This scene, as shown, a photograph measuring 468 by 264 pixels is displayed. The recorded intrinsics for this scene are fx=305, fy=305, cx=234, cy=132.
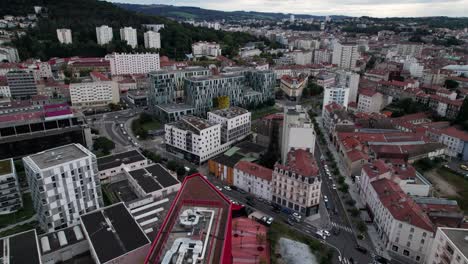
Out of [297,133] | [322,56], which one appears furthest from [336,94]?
[322,56]

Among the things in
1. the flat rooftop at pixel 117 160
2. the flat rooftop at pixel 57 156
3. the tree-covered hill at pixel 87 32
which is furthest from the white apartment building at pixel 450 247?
the tree-covered hill at pixel 87 32

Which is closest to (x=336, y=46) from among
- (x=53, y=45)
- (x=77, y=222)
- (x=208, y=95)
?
(x=208, y=95)

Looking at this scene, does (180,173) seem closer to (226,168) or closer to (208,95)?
(226,168)

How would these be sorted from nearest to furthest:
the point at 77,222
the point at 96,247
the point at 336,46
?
the point at 96,247, the point at 77,222, the point at 336,46

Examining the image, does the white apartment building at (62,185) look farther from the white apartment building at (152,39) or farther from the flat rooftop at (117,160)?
the white apartment building at (152,39)

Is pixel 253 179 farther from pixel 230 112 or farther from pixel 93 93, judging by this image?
pixel 93 93

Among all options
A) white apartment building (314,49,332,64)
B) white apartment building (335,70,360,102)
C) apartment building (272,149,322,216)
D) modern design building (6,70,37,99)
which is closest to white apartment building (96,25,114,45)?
modern design building (6,70,37,99)
